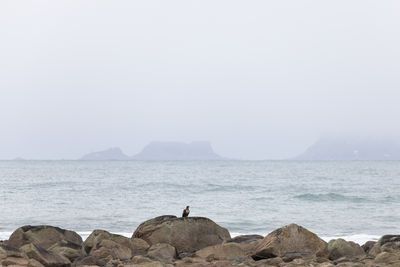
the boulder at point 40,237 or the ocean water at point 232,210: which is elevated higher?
the boulder at point 40,237

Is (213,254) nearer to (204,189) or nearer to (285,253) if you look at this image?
(285,253)

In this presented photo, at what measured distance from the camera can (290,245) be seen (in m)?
9.25

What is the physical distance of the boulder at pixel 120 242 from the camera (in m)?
9.64

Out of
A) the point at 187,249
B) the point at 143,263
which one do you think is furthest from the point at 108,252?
the point at 187,249

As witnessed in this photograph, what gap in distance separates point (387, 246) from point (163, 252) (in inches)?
171

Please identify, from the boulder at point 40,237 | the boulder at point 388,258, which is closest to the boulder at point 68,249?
the boulder at point 40,237

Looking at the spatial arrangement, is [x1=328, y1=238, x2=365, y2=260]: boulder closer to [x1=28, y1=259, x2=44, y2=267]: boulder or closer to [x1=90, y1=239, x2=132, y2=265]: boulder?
[x1=90, y1=239, x2=132, y2=265]: boulder

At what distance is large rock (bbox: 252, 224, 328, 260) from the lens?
29.5ft

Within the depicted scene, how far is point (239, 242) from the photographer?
1039cm

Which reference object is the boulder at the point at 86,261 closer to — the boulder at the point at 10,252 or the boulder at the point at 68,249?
the boulder at the point at 68,249

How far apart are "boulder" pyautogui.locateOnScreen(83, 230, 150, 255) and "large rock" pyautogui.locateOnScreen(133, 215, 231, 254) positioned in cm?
37

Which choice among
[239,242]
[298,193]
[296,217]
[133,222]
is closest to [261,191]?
[298,193]

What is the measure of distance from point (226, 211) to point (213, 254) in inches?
727

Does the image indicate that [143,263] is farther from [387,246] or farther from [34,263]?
[387,246]
